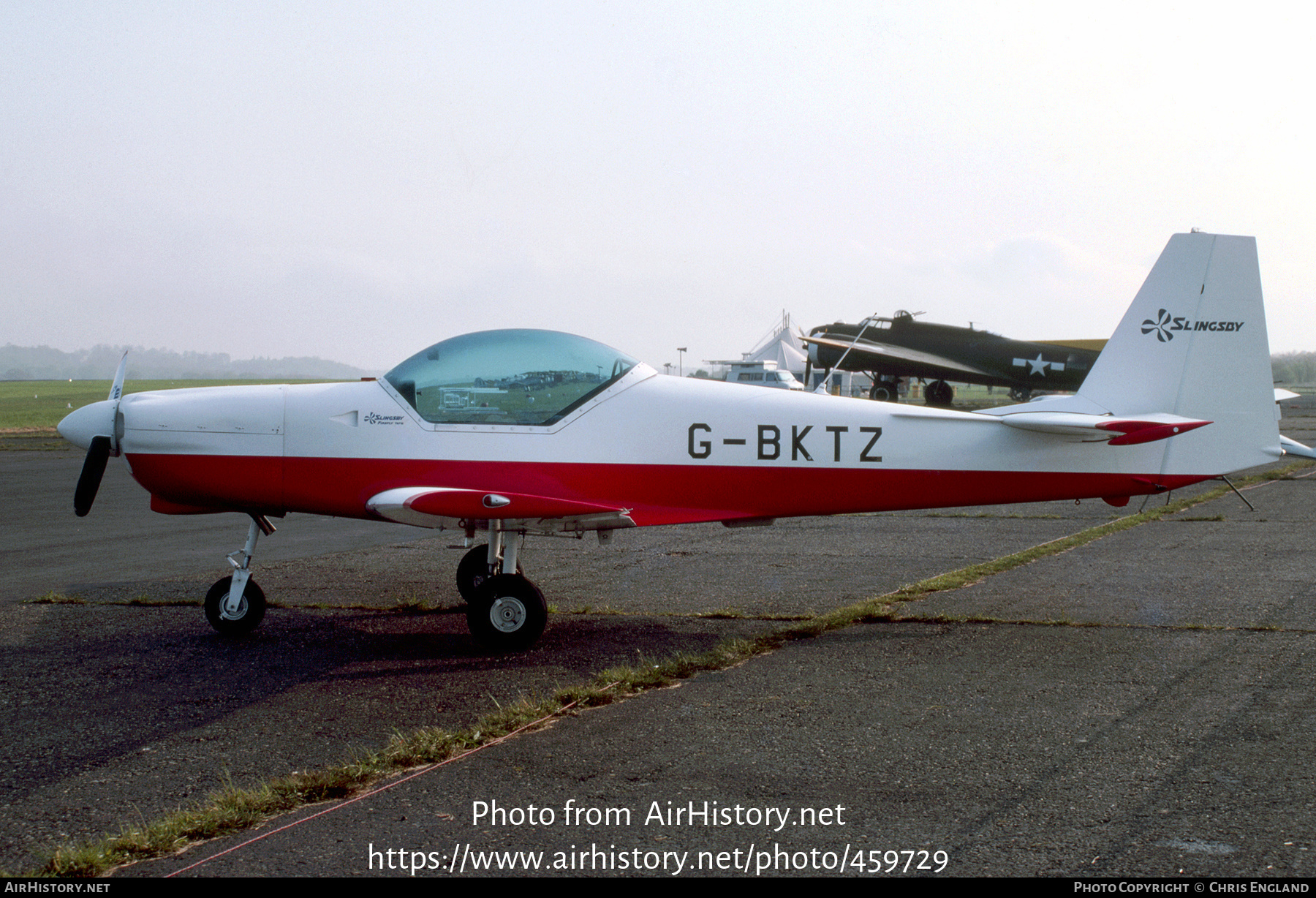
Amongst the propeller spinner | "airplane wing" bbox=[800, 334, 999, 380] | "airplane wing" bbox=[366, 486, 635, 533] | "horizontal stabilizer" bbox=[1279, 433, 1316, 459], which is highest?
"airplane wing" bbox=[800, 334, 999, 380]

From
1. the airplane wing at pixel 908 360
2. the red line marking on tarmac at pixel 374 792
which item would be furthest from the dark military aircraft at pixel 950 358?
the red line marking on tarmac at pixel 374 792

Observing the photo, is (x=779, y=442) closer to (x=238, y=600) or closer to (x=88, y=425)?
(x=238, y=600)

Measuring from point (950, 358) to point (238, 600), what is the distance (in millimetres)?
35449

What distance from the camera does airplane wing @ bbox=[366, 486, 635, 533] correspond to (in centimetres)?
645

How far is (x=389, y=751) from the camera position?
4.54m

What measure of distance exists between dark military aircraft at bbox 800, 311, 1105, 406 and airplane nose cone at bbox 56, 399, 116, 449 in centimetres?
3191

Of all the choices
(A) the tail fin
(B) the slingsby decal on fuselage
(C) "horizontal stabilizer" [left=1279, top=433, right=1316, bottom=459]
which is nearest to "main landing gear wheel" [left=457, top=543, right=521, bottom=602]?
(B) the slingsby decal on fuselage

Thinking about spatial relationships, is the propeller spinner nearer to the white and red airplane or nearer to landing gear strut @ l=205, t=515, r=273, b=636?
the white and red airplane

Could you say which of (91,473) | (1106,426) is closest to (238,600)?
(91,473)

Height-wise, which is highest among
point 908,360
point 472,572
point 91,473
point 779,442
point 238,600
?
point 908,360

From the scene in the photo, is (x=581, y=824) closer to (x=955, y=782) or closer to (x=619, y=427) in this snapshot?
(x=955, y=782)

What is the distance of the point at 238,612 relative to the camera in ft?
23.7

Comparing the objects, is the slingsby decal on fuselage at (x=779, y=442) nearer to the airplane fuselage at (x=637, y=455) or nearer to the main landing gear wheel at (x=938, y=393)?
the airplane fuselage at (x=637, y=455)

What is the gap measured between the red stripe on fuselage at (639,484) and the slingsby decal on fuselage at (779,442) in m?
0.10
